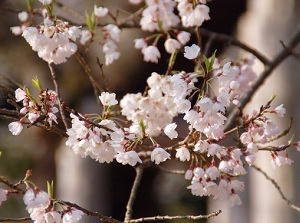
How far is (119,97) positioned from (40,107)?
146 inches

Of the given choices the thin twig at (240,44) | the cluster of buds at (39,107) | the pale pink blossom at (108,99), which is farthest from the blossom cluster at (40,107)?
the thin twig at (240,44)

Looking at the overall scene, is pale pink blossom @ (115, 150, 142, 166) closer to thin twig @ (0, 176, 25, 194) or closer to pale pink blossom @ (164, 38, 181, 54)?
thin twig @ (0, 176, 25, 194)

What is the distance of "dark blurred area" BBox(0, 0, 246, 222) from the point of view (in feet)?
16.9

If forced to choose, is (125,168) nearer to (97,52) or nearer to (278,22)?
(97,52)

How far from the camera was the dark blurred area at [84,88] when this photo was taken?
5152 mm

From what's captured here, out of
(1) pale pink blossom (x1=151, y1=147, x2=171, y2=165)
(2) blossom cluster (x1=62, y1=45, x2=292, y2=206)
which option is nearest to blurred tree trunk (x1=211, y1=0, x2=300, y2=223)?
(2) blossom cluster (x1=62, y1=45, x2=292, y2=206)

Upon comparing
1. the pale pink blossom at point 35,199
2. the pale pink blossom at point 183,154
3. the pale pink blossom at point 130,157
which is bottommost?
the pale pink blossom at point 35,199

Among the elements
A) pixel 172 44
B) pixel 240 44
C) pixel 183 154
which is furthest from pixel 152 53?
pixel 183 154

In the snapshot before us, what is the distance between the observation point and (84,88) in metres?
5.25

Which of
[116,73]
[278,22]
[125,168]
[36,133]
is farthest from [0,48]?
[278,22]

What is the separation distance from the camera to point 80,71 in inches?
207

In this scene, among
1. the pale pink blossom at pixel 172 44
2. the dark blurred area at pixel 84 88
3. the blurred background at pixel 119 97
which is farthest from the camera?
the dark blurred area at pixel 84 88

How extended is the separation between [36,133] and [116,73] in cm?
113

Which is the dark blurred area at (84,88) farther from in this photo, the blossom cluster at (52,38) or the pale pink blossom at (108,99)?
the pale pink blossom at (108,99)
